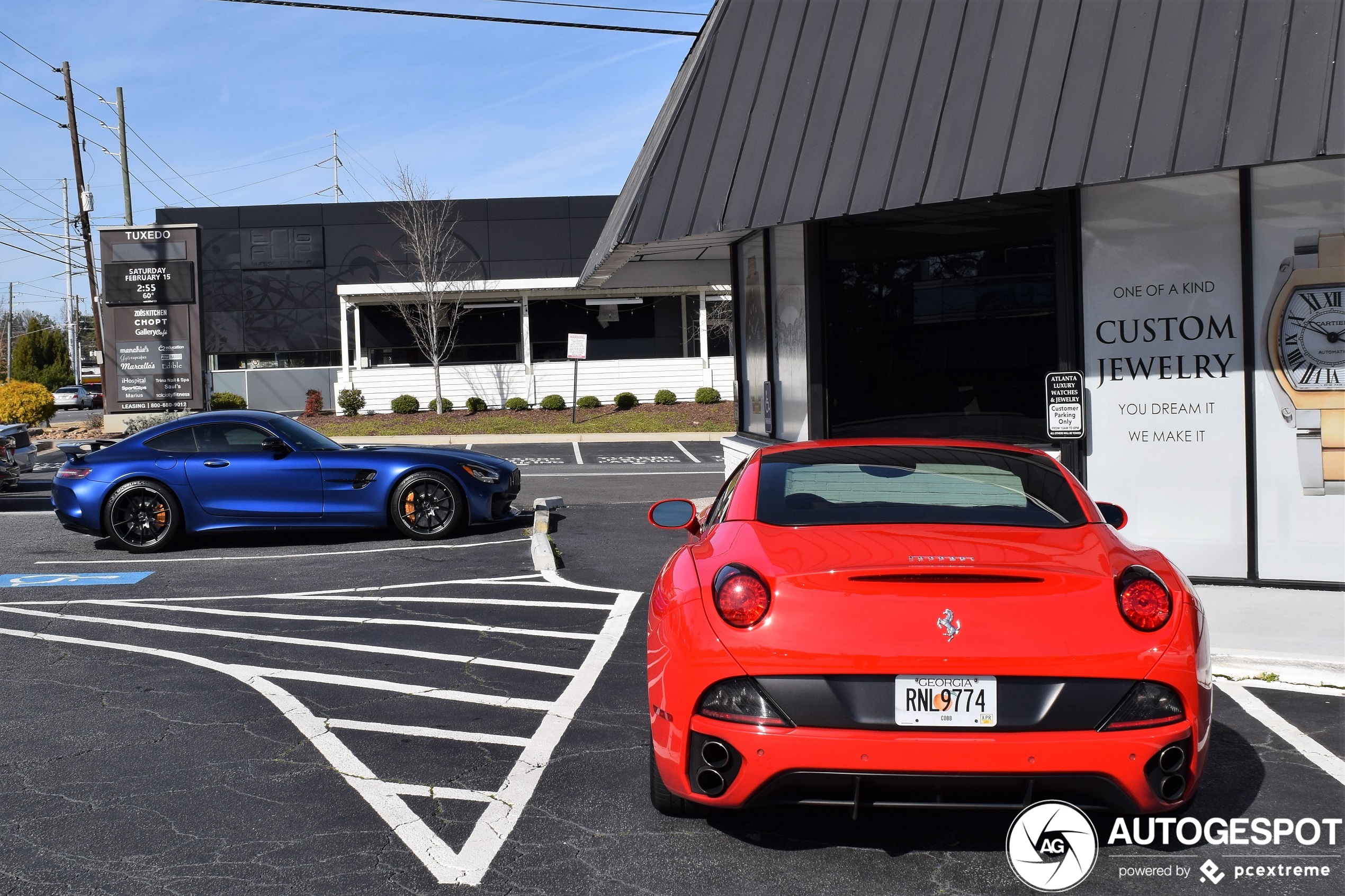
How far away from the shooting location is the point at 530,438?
28328mm

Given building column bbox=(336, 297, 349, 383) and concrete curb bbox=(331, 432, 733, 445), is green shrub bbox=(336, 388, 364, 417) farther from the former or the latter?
concrete curb bbox=(331, 432, 733, 445)

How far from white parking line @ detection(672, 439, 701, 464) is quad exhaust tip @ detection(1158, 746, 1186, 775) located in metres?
18.6

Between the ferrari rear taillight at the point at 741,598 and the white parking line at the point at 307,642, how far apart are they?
272 centimetres

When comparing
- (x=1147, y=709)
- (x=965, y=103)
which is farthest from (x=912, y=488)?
(x=965, y=103)

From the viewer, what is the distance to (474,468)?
37.4ft

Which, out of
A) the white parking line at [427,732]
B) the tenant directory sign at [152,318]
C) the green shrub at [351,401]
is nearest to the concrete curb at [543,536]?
the white parking line at [427,732]

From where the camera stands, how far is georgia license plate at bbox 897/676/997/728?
10.5 feet

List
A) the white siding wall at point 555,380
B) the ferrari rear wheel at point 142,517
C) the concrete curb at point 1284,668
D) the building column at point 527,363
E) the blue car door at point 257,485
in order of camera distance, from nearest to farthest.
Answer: the concrete curb at point 1284,668 → the ferrari rear wheel at point 142,517 → the blue car door at point 257,485 → the white siding wall at point 555,380 → the building column at point 527,363

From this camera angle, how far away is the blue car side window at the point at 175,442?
1094 cm

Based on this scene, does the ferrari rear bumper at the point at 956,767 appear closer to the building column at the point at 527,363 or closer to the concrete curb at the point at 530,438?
the concrete curb at the point at 530,438

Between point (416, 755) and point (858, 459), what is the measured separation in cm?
227

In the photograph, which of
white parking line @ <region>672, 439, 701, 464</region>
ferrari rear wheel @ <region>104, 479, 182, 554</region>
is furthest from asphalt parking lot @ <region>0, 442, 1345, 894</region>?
white parking line @ <region>672, 439, 701, 464</region>

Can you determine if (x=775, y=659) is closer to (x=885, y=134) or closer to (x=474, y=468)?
(x=885, y=134)

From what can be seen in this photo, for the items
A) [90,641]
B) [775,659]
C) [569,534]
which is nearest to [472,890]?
[775,659]
